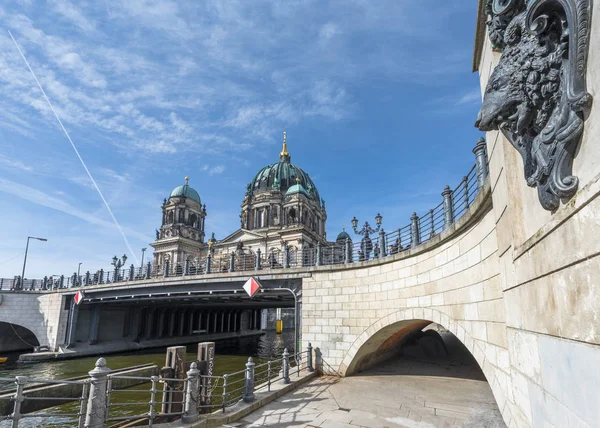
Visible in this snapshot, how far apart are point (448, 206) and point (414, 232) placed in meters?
2.28

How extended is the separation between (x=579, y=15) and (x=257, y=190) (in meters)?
68.3

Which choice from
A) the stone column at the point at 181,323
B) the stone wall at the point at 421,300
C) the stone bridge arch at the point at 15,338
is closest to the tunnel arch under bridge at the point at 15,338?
the stone bridge arch at the point at 15,338

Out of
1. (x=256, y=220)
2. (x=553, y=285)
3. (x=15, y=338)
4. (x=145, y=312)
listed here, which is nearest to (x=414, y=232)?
(x=553, y=285)

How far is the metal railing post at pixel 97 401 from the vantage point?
6305 millimetres

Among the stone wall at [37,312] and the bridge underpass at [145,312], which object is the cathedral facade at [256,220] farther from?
the stone wall at [37,312]

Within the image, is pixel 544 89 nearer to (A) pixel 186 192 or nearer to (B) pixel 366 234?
→ (B) pixel 366 234

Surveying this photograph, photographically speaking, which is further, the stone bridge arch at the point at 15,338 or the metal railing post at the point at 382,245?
the stone bridge arch at the point at 15,338

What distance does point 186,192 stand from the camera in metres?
67.9

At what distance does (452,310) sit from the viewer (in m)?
8.53

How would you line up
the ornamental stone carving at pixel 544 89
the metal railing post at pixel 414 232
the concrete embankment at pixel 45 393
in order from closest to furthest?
the ornamental stone carving at pixel 544 89 → the concrete embankment at pixel 45 393 → the metal railing post at pixel 414 232

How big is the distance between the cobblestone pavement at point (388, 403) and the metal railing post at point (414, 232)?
4853 millimetres

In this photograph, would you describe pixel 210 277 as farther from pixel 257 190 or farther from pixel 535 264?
pixel 257 190

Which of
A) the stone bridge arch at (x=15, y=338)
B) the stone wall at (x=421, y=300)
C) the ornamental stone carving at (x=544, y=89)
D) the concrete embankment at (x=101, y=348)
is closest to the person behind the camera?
the ornamental stone carving at (x=544, y=89)

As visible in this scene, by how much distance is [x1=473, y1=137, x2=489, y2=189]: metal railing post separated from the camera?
7.08 m
